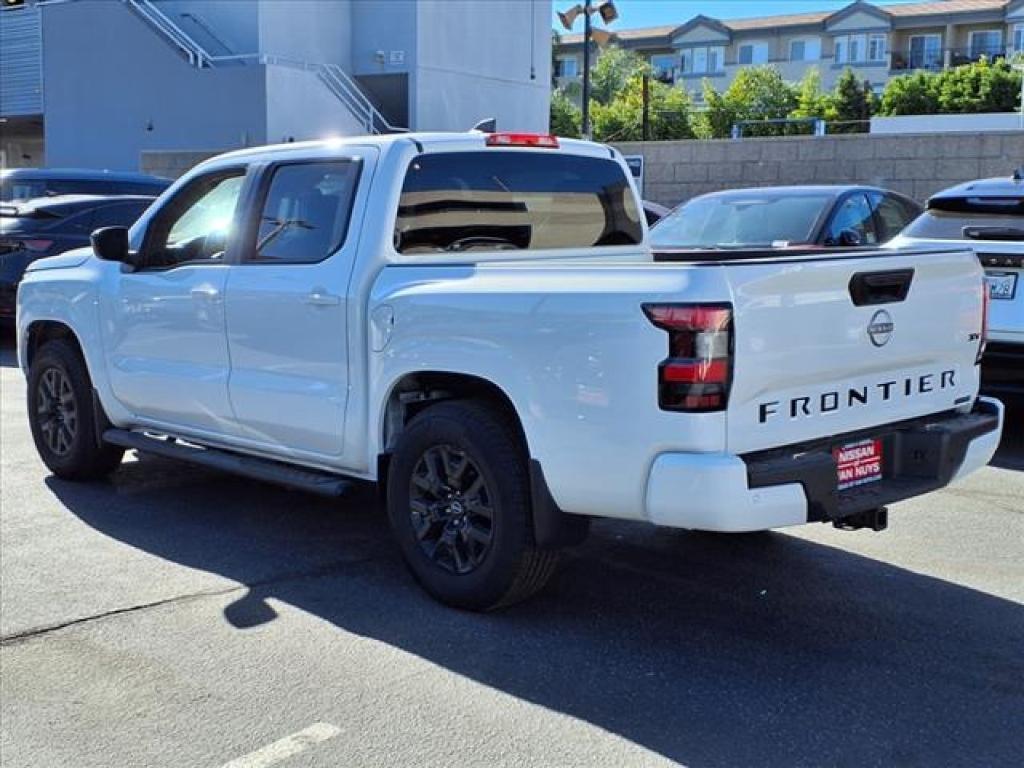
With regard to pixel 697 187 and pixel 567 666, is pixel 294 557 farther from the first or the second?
pixel 697 187

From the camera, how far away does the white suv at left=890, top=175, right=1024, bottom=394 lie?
7.09 metres

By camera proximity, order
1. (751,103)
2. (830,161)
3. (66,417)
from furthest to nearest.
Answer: (751,103), (830,161), (66,417)

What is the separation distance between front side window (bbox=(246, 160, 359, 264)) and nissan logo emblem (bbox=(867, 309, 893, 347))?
229 centimetres

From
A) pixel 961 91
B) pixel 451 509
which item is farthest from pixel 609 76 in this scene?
pixel 451 509

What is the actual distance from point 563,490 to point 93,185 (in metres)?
11.7

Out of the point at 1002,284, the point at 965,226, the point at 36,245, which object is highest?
the point at 965,226

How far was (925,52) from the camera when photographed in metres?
69.4

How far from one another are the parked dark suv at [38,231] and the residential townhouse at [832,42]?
64.8m

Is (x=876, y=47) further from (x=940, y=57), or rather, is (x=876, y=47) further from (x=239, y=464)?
(x=239, y=464)

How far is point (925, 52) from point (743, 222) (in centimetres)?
6713

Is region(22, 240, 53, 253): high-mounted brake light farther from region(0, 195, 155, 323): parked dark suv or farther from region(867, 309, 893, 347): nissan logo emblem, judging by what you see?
region(867, 309, 893, 347): nissan logo emblem

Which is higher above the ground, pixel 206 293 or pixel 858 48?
pixel 858 48

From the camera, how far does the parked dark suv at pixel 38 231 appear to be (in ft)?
39.5

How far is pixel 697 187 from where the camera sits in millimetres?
18266
